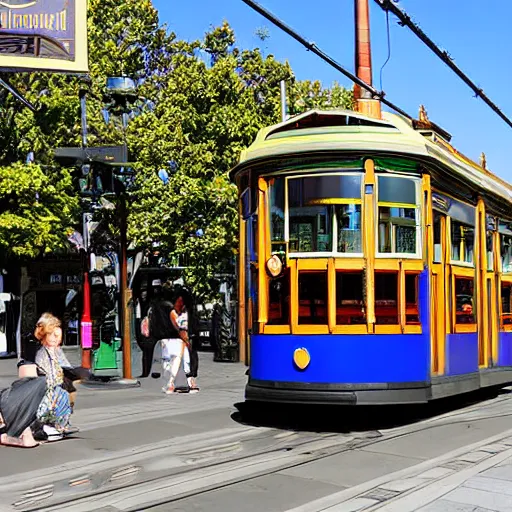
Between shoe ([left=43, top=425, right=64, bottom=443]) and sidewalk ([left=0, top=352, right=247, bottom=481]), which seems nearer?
sidewalk ([left=0, top=352, right=247, bottom=481])

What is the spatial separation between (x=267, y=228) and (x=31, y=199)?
622 inches

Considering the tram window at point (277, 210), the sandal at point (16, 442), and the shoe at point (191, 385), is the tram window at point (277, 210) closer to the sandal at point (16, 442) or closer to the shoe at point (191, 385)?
the sandal at point (16, 442)

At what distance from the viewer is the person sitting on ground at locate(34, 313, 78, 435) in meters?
8.53

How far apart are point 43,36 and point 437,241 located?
25.3 feet

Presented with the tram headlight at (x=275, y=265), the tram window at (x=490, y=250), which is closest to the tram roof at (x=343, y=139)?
the tram headlight at (x=275, y=265)

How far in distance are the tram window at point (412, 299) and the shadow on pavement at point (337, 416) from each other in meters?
1.43

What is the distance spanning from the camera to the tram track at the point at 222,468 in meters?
6.06

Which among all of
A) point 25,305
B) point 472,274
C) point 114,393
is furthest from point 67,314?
point 472,274

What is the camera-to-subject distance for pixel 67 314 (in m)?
31.6

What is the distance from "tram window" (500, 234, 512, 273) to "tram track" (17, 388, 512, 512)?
2.84m

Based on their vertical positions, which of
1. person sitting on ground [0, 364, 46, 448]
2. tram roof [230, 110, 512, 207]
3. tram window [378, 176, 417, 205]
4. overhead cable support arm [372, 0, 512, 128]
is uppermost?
overhead cable support arm [372, 0, 512, 128]

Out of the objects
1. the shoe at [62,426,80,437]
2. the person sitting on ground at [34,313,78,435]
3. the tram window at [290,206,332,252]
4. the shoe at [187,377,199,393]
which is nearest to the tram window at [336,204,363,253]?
the tram window at [290,206,332,252]

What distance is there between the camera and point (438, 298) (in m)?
9.59

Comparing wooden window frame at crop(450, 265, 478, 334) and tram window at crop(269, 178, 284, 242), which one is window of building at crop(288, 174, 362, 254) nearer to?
tram window at crop(269, 178, 284, 242)
